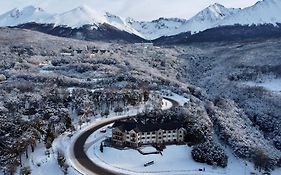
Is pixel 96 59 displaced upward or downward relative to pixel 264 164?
upward

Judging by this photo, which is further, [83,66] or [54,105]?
[83,66]

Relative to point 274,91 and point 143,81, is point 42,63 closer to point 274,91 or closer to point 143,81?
point 143,81

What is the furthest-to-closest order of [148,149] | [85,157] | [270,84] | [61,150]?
[270,84]
[61,150]
[148,149]
[85,157]

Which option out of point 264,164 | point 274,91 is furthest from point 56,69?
point 264,164

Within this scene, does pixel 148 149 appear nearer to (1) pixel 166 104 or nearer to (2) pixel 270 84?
(1) pixel 166 104

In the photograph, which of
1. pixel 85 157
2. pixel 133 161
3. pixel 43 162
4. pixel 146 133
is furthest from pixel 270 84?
pixel 43 162

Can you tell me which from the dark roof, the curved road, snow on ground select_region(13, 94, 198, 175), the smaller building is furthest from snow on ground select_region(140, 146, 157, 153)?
the curved road
